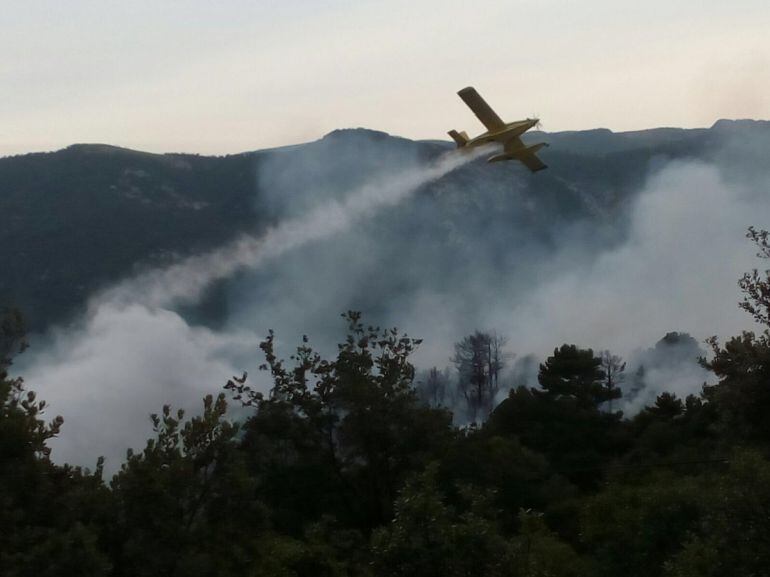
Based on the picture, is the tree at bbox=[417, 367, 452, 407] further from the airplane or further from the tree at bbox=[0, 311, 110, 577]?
the tree at bbox=[0, 311, 110, 577]

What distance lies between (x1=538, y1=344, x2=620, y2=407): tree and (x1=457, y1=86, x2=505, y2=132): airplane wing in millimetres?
48385

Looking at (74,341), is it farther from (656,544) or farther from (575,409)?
(656,544)

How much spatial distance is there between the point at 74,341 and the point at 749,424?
17303 cm

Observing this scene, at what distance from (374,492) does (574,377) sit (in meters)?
40.5

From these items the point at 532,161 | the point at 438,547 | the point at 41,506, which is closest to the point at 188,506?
the point at 41,506

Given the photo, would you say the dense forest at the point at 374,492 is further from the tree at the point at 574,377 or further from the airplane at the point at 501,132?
the tree at the point at 574,377

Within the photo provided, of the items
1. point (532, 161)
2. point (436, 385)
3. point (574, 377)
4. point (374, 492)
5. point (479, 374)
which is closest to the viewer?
point (532, 161)

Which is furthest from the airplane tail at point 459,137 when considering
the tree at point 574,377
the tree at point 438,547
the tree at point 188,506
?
the tree at point 574,377

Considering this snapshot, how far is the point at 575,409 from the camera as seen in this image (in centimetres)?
8000

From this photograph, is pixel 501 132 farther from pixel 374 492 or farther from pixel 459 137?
pixel 374 492

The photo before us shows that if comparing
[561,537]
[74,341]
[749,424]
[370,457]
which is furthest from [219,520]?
[74,341]

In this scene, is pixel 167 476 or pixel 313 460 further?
pixel 313 460

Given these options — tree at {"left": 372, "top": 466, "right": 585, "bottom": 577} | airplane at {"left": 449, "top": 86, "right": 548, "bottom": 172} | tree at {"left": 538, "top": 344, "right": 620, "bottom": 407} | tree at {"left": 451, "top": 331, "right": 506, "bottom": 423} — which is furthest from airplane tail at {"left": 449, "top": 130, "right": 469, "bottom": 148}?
tree at {"left": 451, "top": 331, "right": 506, "bottom": 423}

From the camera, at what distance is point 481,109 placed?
136ft
